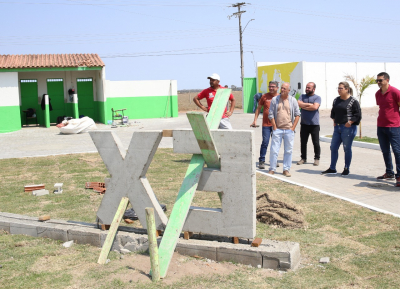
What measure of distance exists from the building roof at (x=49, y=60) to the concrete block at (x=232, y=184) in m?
19.9

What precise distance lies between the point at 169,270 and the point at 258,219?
1.95m

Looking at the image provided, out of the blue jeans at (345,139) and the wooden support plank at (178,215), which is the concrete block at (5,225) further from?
the blue jeans at (345,139)

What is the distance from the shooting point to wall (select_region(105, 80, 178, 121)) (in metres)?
27.2

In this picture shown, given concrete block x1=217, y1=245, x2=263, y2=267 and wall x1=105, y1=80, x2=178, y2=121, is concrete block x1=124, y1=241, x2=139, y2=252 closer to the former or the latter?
concrete block x1=217, y1=245, x2=263, y2=267

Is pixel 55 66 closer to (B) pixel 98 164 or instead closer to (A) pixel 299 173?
(B) pixel 98 164

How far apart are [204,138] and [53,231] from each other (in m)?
2.29

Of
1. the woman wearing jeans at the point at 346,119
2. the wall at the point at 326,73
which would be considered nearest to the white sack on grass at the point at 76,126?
the wall at the point at 326,73

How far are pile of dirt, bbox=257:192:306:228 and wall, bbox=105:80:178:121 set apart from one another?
21.4 meters

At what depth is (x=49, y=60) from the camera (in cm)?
2458

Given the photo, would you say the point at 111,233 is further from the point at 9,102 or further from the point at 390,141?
the point at 9,102

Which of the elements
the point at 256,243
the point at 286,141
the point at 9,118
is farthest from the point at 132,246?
the point at 9,118

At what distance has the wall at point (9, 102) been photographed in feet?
72.3

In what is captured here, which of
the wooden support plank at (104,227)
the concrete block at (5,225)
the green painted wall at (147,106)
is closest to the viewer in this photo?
the wooden support plank at (104,227)

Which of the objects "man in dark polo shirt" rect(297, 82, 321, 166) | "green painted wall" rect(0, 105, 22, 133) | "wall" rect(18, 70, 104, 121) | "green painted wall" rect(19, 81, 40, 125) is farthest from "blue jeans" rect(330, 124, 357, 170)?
"green painted wall" rect(19, 81, 40, 125)
